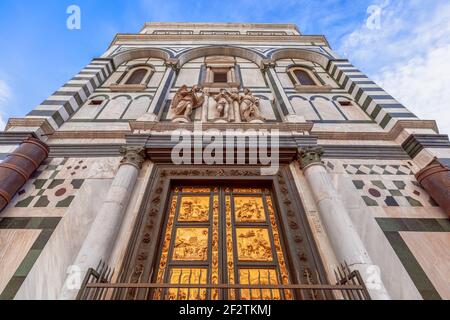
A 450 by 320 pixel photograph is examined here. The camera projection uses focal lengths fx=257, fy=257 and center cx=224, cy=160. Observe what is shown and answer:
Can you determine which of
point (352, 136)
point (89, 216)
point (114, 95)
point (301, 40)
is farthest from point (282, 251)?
point (301, 40)

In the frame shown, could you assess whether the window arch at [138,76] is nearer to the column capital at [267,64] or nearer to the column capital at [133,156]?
the column capital at [133,156]

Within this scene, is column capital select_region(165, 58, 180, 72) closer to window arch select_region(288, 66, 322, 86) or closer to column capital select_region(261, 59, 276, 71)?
column capital select_region(261, 59, 276, 71)

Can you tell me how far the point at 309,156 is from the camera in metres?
5.07

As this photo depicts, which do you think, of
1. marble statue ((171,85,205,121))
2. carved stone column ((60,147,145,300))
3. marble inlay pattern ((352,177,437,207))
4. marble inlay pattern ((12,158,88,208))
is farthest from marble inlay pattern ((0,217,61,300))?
marble inlay pattern ((352,177,437,207))

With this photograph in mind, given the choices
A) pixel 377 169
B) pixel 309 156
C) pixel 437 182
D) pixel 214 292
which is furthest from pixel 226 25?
pixel 214 292

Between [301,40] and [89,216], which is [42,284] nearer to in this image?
[89,216]

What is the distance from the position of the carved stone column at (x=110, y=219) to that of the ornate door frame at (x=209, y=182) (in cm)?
30

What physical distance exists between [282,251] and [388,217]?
1968 mm

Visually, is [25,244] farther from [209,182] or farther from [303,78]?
[303,78]

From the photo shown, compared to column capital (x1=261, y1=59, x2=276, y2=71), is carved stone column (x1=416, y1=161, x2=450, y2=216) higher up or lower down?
lower down

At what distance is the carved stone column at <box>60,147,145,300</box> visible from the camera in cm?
323

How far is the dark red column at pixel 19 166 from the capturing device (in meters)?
4.17
